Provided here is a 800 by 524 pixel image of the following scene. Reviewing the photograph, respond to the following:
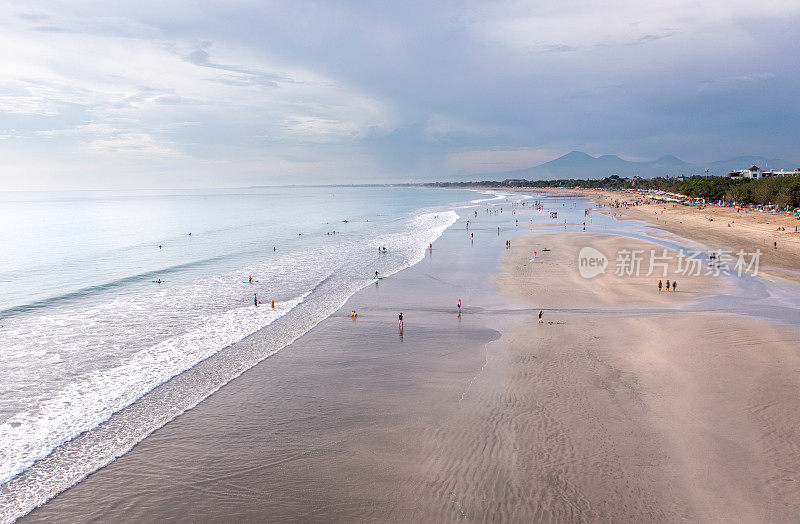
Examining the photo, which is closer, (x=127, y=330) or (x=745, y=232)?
(x=127, y=330)

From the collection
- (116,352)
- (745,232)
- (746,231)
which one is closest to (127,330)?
(116,352)

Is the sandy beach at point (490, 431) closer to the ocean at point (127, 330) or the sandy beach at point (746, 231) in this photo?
the ocean at point (127, 330)

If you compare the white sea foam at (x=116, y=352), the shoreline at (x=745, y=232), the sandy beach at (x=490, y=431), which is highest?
the shoreline at (x=745, y=232)

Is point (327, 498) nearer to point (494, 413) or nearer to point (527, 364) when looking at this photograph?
point (494, 413)

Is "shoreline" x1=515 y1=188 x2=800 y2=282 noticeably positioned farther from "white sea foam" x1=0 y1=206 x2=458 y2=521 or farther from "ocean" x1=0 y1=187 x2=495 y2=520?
"white sea foam" x1=0 y1=206 x2=458 y2=521

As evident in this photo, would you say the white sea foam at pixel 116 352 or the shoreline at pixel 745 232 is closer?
the white sea foam at pixel 116 352

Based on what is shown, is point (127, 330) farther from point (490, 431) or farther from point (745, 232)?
point (745, 232)

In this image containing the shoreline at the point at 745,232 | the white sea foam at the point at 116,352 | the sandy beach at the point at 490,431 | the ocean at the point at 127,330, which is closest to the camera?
the sandy beach at the point at 490,431

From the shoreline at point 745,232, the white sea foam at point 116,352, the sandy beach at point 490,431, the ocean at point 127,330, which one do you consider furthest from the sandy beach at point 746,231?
the white sea foam at point 116,352

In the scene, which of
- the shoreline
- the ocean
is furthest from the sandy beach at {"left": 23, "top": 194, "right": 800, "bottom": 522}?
the shoreline
